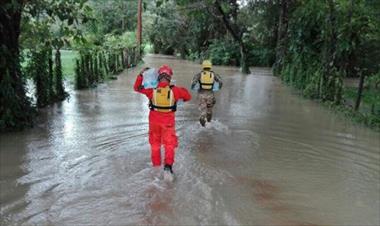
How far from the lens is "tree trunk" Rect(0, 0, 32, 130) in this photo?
10.6 m

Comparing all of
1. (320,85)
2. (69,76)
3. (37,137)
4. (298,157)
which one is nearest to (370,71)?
(320,85)

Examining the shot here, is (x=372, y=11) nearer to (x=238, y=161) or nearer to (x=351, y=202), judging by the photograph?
(x=238, y=161)

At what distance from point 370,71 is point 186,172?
18.1 m

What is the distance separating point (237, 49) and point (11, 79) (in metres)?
30.5

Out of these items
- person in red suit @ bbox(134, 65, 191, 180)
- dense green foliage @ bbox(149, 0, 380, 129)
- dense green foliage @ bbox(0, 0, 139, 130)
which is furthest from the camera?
dense green foliage @ bbox(149, 0, 380, 129)

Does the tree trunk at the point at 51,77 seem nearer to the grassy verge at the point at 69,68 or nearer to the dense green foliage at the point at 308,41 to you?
the dense green foliage at the point at 308,41

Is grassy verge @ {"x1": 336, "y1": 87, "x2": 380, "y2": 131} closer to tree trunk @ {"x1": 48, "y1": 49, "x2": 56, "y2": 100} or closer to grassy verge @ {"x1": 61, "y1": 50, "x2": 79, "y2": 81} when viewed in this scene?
tree trunk @ {"x1": 48, "y1": 49, "x2": 56, "y2": 100}

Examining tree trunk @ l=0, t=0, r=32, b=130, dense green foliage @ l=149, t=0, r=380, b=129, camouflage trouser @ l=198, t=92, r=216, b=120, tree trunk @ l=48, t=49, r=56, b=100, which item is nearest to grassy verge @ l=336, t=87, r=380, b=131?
dense green foliage @ l=149, t=0, r=380, b=129

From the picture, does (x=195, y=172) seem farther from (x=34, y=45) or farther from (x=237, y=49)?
(x=237, y=49)

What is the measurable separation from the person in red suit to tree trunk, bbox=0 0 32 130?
Answer: 13.6ft

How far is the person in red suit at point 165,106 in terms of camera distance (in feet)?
24.5

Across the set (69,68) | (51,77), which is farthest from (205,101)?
(69,68)

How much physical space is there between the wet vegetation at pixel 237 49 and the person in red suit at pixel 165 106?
3.31m

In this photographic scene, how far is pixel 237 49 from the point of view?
40062 mm
